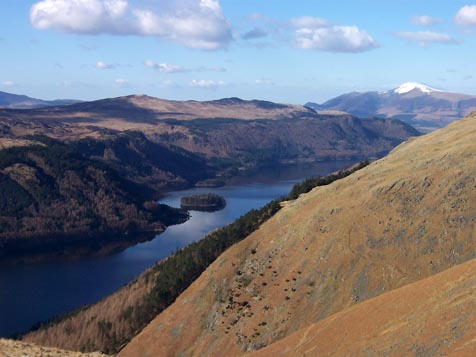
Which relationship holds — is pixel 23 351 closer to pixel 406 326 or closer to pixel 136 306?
pixel 406 326

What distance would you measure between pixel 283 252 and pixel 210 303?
18.4 m

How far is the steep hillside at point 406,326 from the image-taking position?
61.3 m

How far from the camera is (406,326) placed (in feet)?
223

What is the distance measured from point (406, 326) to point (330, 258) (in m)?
42.4

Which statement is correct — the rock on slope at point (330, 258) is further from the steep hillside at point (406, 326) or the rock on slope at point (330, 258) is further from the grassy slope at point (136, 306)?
the steep hillside at point (406, 326)

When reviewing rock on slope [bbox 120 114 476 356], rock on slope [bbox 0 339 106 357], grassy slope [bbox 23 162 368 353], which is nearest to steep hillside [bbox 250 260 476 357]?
rock on slope [bbox 120 114 476 356]

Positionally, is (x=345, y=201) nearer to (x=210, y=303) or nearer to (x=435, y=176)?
(x=435, y=176)

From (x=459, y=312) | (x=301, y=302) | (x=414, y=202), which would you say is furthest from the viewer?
(x=414, y=202)

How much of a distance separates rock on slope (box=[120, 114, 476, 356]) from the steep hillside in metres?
15.7

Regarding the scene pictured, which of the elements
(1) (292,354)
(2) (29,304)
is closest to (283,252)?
(1) (292,354)

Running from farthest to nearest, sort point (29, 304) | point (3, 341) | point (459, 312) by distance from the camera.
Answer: point (29, 304) < point (3, 341) < point (459, 312)

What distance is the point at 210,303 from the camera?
117250 mm

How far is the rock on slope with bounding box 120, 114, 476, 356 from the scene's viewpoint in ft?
334

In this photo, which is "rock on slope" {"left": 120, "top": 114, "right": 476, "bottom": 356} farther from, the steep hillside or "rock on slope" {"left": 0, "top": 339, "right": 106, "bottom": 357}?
"rock on slope" {"left": 0, "top": 339, "right": 106, "bottom": 357}
